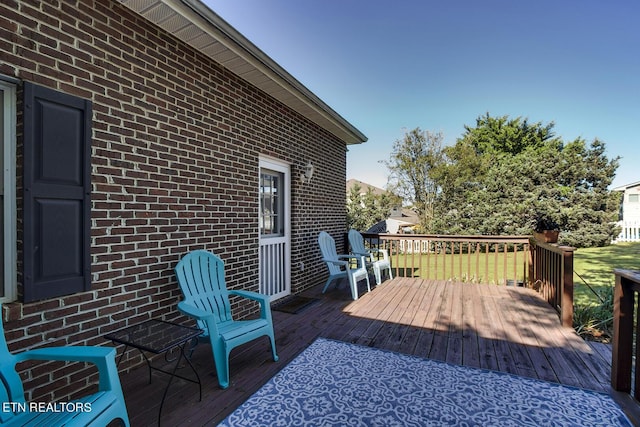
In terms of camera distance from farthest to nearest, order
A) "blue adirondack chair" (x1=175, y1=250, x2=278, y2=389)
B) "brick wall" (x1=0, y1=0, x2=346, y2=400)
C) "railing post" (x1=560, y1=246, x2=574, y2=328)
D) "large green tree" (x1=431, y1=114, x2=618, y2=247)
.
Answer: "large green tree" (x1=431, y1=114, x2=618, y2=247) → "railing post" (x1=560, y1=246, x2=574, y2=328) → "blue adirondack chair" (x1=175, y1=250, x2=278, y2=389) → "brick wall" (x1=0, y1=0, x2=346, y2=400)

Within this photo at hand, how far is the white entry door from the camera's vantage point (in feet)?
14.8

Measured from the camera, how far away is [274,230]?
484 centimetres

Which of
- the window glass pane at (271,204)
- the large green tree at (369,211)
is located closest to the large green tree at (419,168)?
the large green tree at (369,211)

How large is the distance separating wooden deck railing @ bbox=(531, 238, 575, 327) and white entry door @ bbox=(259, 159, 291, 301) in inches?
145

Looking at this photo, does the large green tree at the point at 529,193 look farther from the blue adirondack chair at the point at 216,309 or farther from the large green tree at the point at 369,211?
the blue adirondack chair at the point at 216,309

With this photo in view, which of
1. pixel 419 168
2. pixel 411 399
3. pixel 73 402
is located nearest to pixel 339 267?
pixel 411 399

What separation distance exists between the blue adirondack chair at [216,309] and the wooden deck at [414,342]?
0.25m

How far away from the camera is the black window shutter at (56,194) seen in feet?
6.28

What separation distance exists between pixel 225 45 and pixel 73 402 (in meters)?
3.06

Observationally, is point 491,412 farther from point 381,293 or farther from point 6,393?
point 381,293

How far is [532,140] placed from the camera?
57.9 ft

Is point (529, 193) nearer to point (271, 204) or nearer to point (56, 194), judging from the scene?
point (271, 204)

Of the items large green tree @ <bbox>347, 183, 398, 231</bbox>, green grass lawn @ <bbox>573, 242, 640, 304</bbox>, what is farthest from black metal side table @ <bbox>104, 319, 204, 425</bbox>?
large green tree @ <bbox>347, 183, 398, 231</bbox>

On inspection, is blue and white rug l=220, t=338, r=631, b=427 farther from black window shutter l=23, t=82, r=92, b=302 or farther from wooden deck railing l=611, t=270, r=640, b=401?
black window shutter l=23, t=82, r=92, b=302
